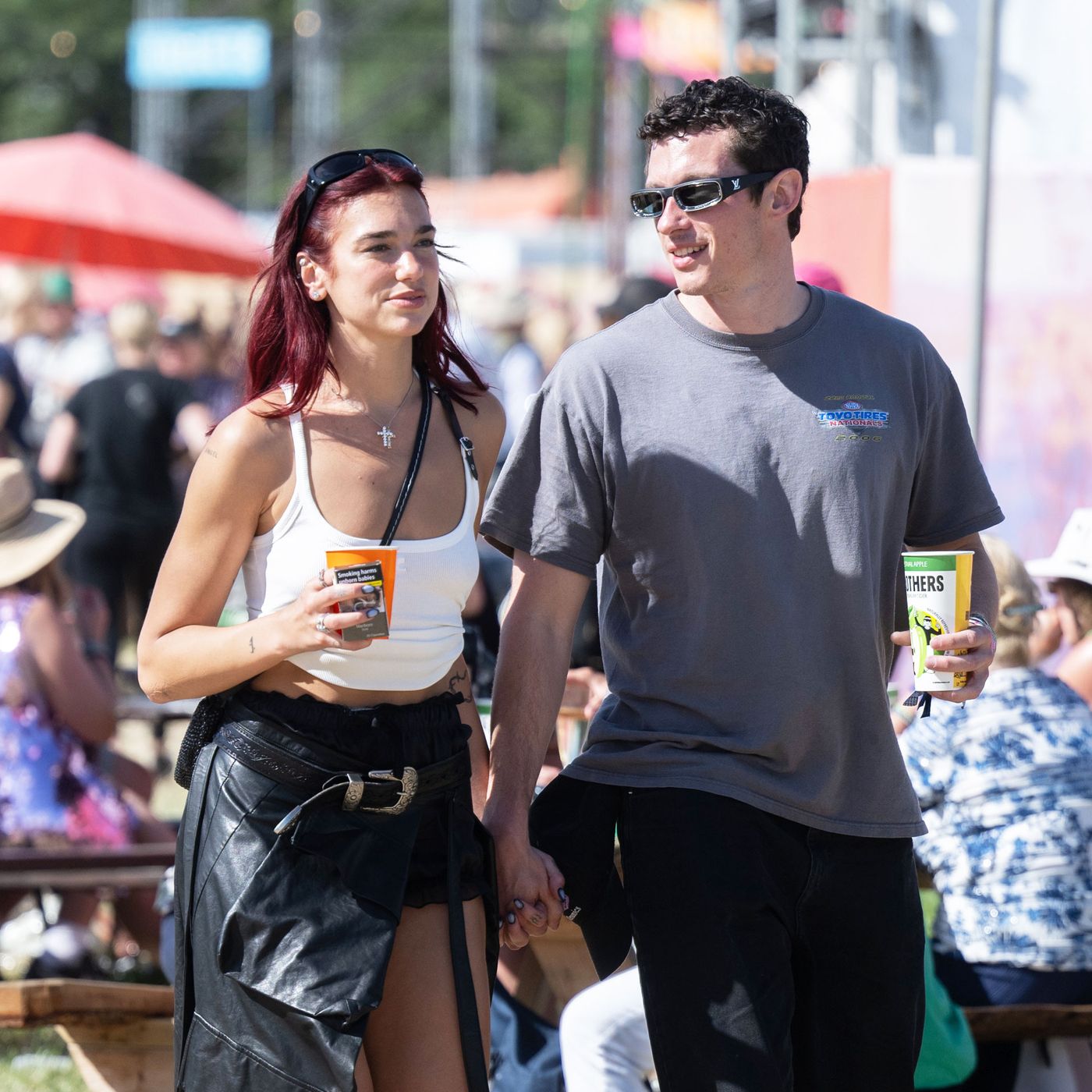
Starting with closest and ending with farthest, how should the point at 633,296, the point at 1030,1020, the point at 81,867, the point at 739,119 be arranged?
1. the point at 739,119
2. the point at 1030,1020
3. the point at 81,867
4. the point at 633,296

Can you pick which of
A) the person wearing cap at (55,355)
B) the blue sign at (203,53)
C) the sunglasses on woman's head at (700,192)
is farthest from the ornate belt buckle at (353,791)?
the blue sign at (203,53)

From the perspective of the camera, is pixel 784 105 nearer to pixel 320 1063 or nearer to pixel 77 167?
pixel 320 1063

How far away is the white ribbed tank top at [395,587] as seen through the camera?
2686mm

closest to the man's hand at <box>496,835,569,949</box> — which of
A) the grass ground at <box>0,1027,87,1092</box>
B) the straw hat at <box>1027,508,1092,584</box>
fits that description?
the straw hat at <box>1027,508,1092,584</box>

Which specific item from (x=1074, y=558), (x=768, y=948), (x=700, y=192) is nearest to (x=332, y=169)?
(x=700, y=192)

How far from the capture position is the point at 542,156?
2144 inches

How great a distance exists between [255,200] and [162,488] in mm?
37597

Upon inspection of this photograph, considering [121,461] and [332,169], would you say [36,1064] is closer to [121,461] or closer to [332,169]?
[332,169]

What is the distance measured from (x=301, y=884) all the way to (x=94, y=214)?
9.67 meters

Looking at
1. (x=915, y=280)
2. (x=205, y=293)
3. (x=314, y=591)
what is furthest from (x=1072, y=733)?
(x=205, y=293)

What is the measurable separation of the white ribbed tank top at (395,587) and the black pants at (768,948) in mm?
451

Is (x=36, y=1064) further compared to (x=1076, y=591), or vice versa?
(x=36, y=1064)

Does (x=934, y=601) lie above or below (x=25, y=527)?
above

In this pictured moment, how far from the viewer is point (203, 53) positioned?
2714 centimetres
